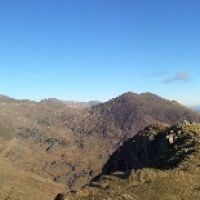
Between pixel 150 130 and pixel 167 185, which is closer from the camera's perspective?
pixel 167 185

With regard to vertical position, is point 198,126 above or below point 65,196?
above

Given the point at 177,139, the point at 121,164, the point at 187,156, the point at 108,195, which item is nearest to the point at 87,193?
the point at 108,195

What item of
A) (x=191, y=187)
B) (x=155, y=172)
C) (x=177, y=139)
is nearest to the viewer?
(x=191, y=187)

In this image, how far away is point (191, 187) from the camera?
63469mm

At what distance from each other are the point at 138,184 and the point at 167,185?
182 inches

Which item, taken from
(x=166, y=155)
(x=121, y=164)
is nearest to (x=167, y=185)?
(x=166, y=155)

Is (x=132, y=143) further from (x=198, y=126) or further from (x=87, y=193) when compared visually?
(x=87, y=193)

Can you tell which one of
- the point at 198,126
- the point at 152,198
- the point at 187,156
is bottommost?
the point at 152,198

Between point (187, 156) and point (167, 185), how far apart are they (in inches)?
862

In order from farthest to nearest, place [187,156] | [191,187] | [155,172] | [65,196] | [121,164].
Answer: [121,164], [187,156], [155,172], [191,187], [65,196]

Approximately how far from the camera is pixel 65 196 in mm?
57750

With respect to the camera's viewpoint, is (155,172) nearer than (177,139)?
Yes

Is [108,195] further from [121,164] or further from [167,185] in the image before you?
[121,164]

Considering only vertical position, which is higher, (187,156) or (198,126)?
(198,126)
